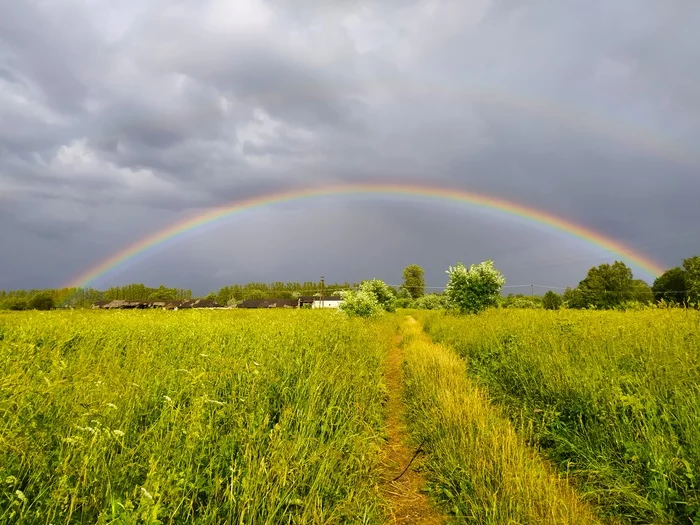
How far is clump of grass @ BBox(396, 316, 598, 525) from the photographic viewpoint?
324 cm

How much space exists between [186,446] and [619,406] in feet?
18.6

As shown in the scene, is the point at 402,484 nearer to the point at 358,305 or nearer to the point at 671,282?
the point at 358,305

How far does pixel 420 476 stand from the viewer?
4762mm

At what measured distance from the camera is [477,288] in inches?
945

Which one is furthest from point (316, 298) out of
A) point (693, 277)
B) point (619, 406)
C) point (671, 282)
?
point (619, 406)

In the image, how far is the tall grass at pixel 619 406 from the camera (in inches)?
147

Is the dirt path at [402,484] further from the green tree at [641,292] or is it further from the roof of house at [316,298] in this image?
the roof of house at [316,298]

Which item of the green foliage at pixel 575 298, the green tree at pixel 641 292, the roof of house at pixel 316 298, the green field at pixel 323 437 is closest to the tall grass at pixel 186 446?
the green field at pixel 323 437

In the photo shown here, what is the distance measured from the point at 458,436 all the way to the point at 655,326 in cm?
693

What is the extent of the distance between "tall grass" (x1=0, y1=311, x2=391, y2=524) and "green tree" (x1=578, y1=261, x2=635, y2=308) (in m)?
71.0

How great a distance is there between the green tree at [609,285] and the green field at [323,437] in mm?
66151

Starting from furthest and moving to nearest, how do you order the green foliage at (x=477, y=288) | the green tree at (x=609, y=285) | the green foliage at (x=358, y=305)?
1. the green tree at (x=609, y=285)
2. the green foliage at (x=358, y=305)
3. the green foliage at (x=477, y=288)

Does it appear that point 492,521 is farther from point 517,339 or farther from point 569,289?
point 569,289

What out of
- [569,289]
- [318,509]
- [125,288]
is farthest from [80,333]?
[125,288]
